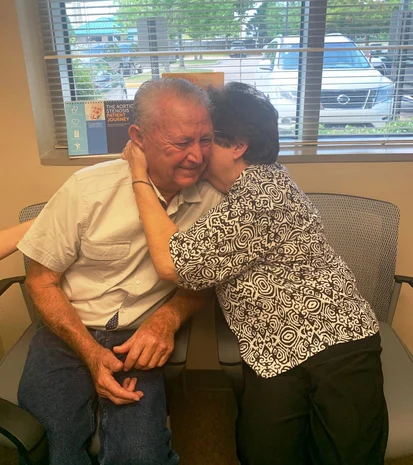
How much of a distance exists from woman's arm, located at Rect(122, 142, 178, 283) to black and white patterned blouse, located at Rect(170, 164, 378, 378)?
0.04 m

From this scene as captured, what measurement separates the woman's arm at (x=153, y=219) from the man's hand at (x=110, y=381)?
0.29m

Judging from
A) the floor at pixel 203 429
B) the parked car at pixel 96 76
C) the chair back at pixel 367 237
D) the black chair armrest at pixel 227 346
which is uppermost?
the parked car at pixel 96 76

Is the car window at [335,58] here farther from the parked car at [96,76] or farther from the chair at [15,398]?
the chair at [15,398]

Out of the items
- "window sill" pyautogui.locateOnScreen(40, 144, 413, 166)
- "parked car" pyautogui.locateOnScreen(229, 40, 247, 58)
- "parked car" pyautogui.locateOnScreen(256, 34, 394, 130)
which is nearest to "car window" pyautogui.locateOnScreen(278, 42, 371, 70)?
"parked car" pyautogui.locateOnScreen(256, 34, 394, 130)

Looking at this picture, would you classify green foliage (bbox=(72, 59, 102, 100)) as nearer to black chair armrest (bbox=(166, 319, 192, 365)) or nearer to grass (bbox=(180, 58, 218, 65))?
grass (bbox=(180, 58, 218, 65))

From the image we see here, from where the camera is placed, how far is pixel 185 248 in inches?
49.1

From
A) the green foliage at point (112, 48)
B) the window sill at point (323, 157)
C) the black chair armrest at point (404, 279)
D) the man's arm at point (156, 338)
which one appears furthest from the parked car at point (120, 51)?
the black chair armrest at point (404, 279)

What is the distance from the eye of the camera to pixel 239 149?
136 cm

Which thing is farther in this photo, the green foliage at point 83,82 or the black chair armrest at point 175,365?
the green foliage at point 83,82

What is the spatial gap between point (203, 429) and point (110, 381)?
881 mm

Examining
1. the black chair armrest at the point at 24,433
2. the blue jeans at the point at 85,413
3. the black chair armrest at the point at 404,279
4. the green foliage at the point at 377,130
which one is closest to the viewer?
the black chair armrest at the point at 24,433

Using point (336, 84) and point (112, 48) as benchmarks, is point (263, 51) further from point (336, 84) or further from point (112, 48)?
point (112, 48)

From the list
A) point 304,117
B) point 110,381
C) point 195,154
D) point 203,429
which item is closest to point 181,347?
point 110,381

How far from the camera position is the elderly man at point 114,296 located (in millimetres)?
1258
